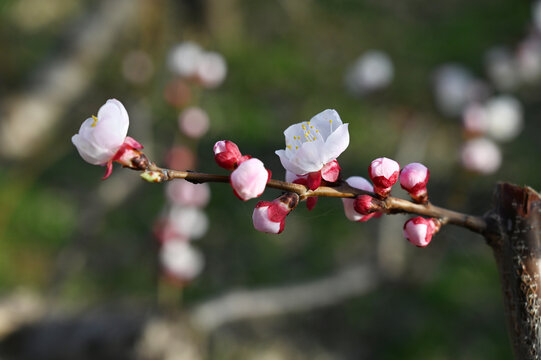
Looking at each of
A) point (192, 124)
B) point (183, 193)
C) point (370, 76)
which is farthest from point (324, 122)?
point (370, 76)

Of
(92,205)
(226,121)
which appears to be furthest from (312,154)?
(226,121)

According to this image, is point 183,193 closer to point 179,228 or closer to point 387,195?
point 179,228

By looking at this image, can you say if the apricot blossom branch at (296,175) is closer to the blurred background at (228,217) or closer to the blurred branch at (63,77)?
the blurred background at (228,217)

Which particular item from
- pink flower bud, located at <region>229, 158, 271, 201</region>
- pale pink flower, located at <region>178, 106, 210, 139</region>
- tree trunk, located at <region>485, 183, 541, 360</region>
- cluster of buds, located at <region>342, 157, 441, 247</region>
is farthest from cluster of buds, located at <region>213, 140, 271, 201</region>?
pale pink flower, located at <region>178, 106, 210, 139</region>

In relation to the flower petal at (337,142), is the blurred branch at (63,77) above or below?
below

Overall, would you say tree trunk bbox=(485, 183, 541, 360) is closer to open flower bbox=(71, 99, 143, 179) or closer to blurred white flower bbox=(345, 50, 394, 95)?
open flower bbox=(71, 99, 143, 179)

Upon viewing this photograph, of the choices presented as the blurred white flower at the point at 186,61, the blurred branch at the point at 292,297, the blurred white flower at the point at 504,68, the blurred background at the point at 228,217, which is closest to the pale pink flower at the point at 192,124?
the blurred background at the point at 228,217
